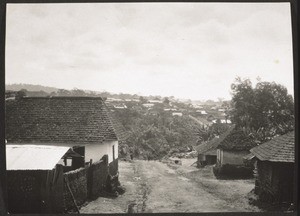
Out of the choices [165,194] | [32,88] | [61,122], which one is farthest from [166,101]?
[32,88]

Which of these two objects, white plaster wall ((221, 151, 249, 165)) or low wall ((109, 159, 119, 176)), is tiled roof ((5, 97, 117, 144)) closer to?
low wall ((109, 159, 119, 176))

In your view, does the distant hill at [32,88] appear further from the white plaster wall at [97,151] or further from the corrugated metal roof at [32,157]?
the white plaster wall at [97,151]

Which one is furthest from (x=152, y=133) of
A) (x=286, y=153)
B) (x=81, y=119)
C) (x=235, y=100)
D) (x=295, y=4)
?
(x=295, y=4)

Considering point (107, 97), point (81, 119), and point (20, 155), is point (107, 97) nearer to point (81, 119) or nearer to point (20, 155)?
point (81, 119)

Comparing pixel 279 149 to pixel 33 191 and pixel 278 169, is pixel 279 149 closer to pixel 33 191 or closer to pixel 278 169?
pixel 278 169

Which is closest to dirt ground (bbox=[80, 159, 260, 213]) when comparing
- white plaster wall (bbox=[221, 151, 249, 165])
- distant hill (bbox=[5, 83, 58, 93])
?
white plaster wall (bbox=[221, 151, 249, 165])

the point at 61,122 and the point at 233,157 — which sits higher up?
the point at 61,122
